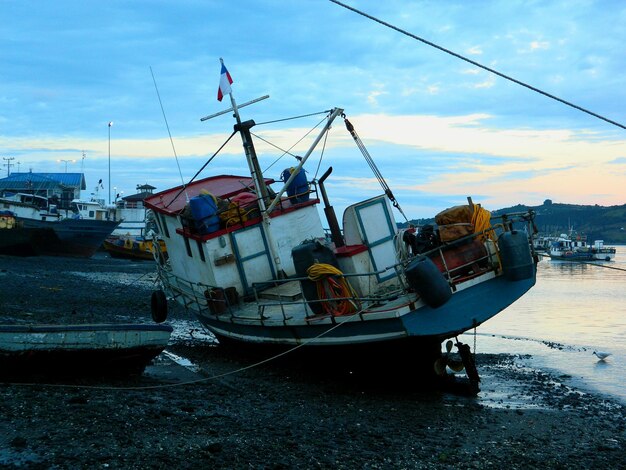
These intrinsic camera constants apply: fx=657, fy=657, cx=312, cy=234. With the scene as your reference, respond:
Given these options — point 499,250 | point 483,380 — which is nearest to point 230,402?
point 499,250

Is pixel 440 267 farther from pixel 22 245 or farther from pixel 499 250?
pixel 22 245

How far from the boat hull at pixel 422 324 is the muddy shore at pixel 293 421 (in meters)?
0.88

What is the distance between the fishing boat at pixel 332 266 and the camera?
460 inches

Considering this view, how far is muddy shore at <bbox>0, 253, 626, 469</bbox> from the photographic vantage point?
7.57 metres

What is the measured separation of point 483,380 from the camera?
14742 millimetres

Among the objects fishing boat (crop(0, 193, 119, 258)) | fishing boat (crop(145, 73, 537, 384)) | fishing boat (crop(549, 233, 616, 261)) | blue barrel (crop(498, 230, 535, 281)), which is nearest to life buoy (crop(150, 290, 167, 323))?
fishing boat (crop(145, 73, 537, 384))

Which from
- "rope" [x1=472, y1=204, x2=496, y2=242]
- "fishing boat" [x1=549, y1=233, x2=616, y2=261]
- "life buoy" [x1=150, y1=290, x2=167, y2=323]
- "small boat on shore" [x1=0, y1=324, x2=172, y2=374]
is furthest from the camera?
"fishing boat" [x1=549, y1=233, x2=616, y2=261]

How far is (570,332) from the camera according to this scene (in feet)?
88.6

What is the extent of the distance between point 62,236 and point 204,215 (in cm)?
5116

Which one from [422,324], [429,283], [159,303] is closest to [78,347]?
[422,324]

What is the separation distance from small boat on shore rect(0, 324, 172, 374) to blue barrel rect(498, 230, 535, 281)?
20.7 feet

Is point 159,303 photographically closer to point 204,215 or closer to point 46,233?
point 204,215

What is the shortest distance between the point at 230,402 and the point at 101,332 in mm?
2599

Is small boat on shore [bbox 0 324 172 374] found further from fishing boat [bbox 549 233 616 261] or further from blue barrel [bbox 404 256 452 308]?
fishing boat [bbox 549 233 616 261]
